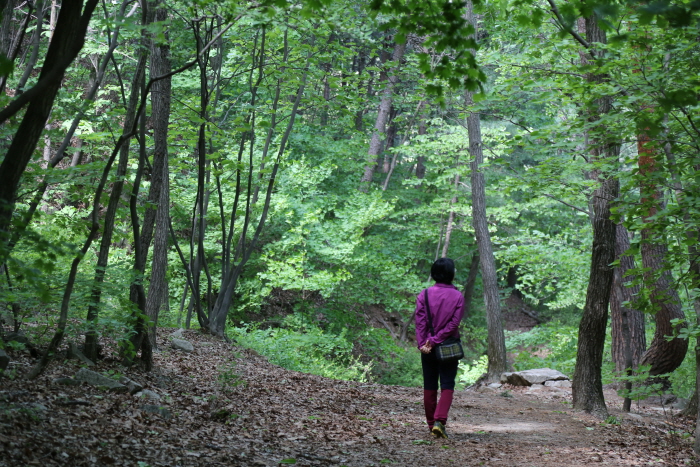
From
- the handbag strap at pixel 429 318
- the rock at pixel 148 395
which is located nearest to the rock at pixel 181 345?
the rock at pixel 148 395

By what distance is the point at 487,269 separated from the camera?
13.5m

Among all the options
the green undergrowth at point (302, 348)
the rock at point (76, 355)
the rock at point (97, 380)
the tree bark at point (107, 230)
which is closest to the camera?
the rock at point (97, 380)

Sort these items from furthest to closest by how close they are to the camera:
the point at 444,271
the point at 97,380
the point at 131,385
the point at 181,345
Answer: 1. the point at 181,345
2. the point at 444,271
3. the point at 131,385
4. the point at 97,380

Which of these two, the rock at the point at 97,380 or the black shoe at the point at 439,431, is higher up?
the rock at the point at 97,380

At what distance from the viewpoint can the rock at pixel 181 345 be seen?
891 centimetres

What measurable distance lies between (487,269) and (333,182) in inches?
250

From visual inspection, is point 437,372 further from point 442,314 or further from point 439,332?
point 442,314

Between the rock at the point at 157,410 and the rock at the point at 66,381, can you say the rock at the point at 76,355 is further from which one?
the rock at the point at 157,410

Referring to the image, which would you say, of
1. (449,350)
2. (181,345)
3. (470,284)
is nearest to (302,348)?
(181,345)

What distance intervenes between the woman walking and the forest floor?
0.96 ft

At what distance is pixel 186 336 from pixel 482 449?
656cm

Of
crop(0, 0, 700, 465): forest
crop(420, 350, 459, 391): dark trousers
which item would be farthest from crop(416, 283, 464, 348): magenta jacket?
crop(0, 0, 700, 465): forest

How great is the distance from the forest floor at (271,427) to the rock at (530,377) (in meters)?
3.50

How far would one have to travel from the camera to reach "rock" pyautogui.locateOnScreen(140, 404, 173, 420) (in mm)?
4868
